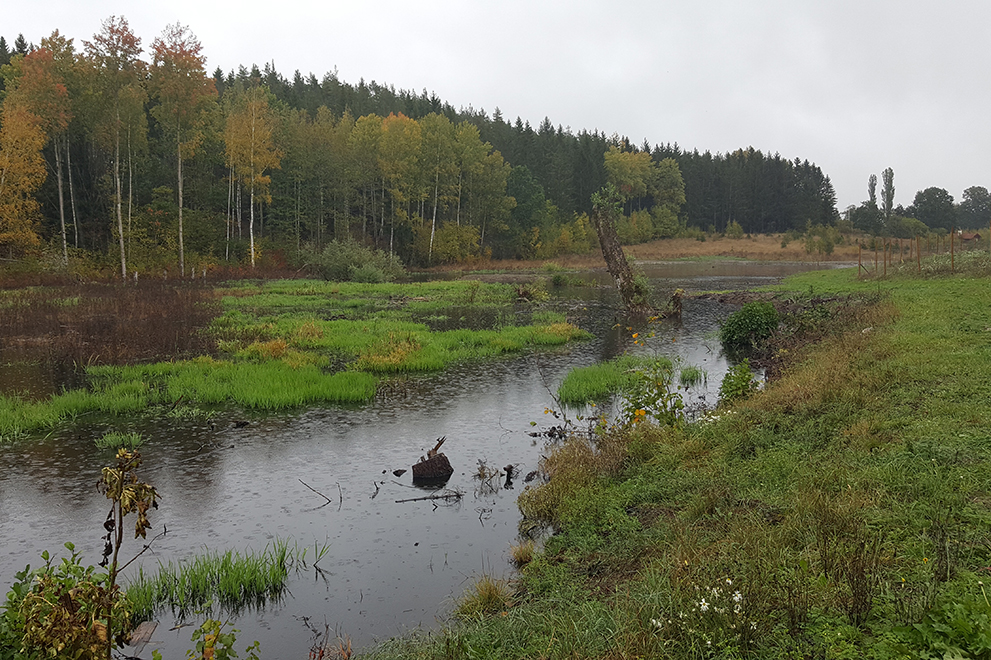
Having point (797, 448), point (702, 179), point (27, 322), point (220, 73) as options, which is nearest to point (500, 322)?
point (27, 322)

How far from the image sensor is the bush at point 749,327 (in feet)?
71.4

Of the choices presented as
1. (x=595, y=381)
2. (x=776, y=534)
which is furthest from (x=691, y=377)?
(x=776, y=534)

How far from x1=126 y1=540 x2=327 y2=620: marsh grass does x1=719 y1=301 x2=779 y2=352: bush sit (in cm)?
1808

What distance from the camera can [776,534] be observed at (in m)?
5.77

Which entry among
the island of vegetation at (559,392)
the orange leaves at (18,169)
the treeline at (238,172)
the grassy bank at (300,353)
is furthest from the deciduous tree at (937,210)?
the orange leaves at (18,169)

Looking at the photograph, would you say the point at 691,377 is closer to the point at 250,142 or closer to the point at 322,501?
the point at 322,501

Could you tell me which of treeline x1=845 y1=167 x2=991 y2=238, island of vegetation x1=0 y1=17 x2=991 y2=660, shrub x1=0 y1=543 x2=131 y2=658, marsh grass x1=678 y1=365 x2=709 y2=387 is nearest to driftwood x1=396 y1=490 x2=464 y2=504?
island of vegetation x1=0 y1=17 x2=991 y2=660

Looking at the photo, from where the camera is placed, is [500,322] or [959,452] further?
[500,322]

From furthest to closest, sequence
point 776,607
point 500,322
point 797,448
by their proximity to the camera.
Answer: point 500,322
point 797,448
point 776,607

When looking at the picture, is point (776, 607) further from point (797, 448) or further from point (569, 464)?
point (569, 464)

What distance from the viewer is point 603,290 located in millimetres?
46219

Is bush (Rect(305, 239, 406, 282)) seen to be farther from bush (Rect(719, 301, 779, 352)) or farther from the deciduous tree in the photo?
the deciduous tree

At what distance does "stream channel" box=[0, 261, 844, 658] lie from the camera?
6.70m

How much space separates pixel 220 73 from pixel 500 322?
102 meters
